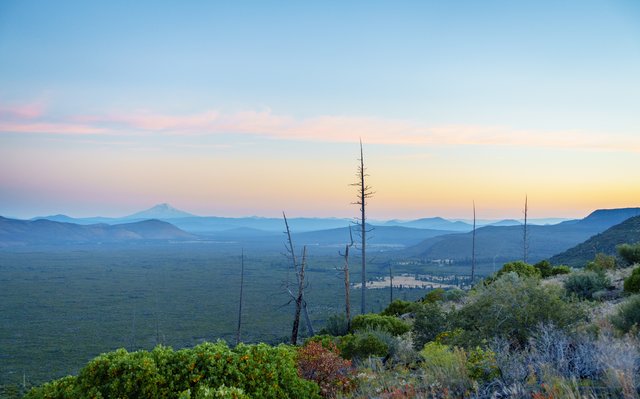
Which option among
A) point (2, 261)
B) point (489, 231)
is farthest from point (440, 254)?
point (2, 261)

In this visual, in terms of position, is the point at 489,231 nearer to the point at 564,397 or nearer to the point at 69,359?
the point at 69,359

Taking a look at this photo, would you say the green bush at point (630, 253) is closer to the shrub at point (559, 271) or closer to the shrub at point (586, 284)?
the shrub at point (559, 271)

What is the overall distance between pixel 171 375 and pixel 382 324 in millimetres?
14567

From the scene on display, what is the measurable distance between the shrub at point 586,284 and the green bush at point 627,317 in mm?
8574

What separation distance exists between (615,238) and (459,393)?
67194mm

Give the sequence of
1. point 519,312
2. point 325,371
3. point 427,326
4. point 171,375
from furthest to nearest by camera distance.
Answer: point 427,326 → point 519,312 → point 325,371 → point 171,375

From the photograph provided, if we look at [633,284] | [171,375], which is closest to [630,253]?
[633,284]

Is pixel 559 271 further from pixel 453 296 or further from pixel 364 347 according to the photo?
pixel 364 347

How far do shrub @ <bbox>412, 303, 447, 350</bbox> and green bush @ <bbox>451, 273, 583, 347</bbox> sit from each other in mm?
4085

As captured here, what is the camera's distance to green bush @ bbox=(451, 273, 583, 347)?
9.45 m

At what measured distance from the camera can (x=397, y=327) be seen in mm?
19875

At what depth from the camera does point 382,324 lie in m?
20.4

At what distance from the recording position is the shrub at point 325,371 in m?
8.52

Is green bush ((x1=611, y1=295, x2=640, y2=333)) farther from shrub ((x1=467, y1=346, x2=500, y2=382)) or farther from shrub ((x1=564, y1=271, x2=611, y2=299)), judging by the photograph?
shrub ((x1=564, y1=271, x2=611, y2=299))
